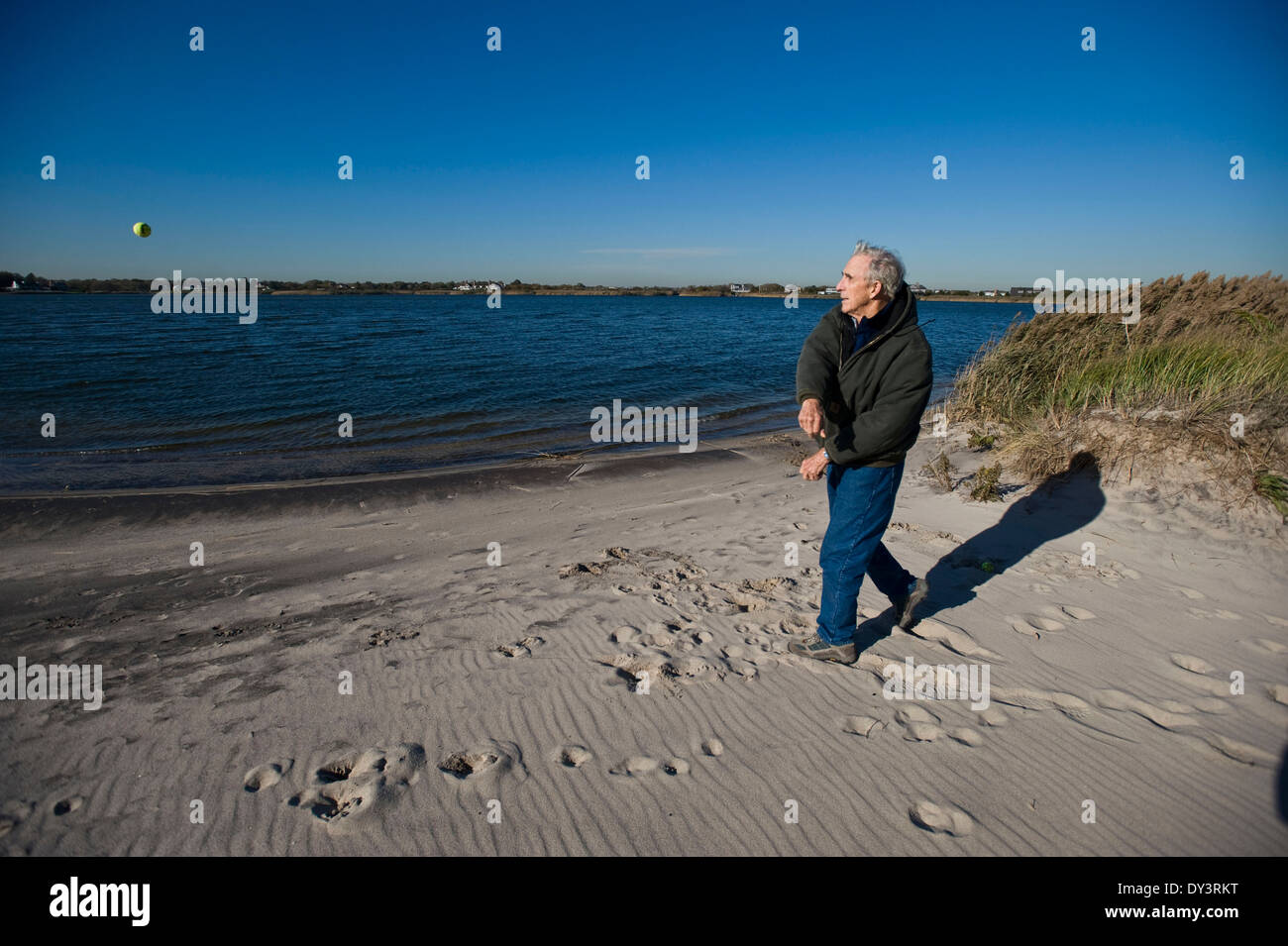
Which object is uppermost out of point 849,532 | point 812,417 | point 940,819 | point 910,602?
point 812,417

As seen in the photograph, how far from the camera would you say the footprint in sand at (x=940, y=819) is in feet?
8.57

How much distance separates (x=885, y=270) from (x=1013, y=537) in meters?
4.01

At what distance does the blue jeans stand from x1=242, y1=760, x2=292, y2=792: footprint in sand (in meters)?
3.02

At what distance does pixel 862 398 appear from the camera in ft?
10.8

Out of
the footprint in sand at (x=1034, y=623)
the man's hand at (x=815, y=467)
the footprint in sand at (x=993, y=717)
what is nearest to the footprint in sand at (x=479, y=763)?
the man's hand at (x=815, y=467)

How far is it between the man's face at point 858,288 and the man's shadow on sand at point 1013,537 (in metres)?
2.25

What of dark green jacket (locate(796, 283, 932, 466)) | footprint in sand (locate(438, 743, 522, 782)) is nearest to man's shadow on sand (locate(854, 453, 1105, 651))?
dark green jacket (locate(796, 283, 932, 466))

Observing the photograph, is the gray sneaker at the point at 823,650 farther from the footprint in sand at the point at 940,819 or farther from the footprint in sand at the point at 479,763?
the footprint in sand at the point at 479,763

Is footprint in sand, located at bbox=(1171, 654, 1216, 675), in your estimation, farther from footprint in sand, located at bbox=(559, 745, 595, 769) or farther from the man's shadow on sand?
footprint in sand, located at bbox=(559, 745, 595, 769)

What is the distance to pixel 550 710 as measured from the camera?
11.0ft

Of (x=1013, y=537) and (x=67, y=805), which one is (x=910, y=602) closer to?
(x=1013, y=537)

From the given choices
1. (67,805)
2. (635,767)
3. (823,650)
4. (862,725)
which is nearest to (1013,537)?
(823,650)
